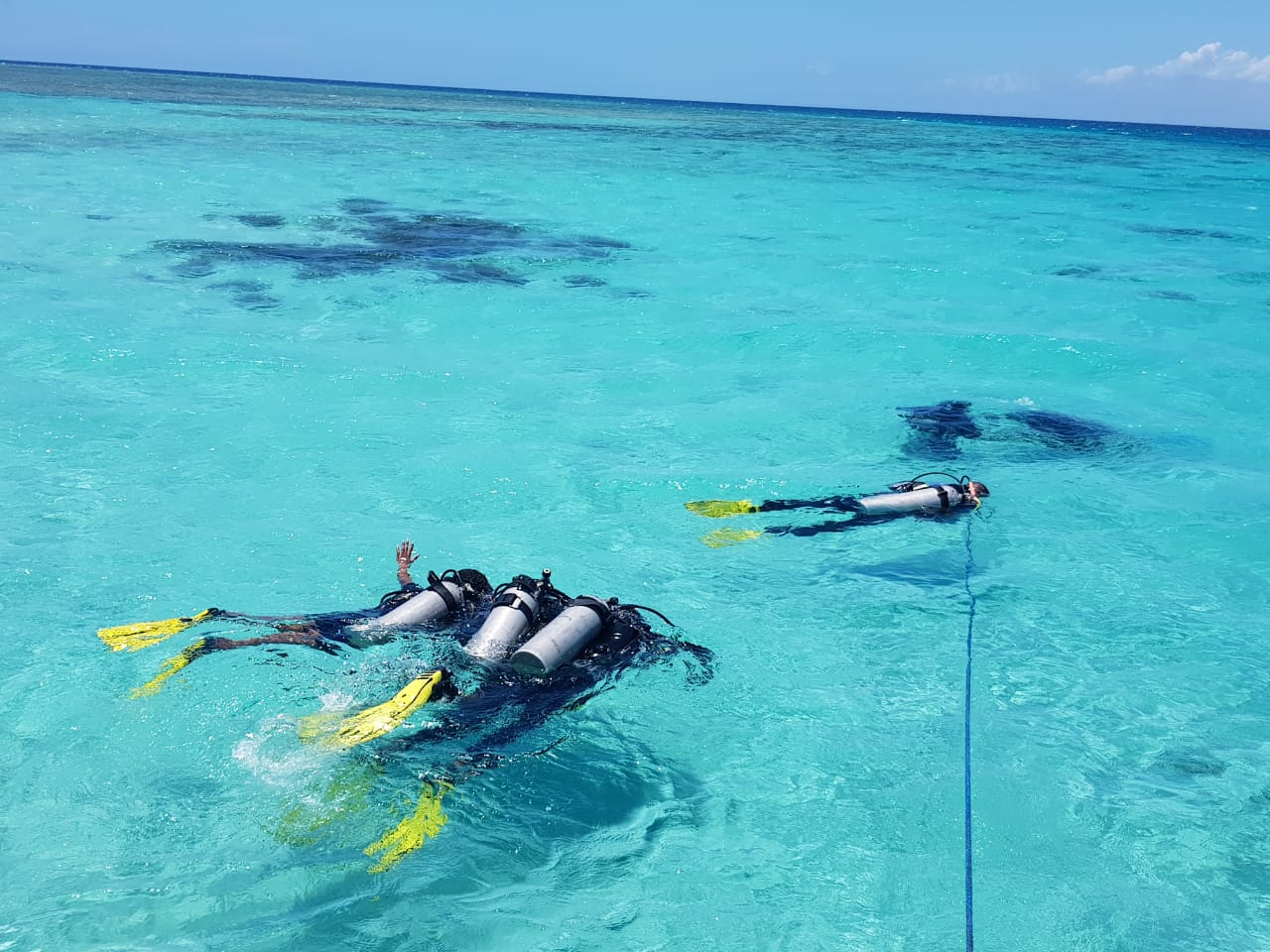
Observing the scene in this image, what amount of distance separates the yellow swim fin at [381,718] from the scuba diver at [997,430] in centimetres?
899

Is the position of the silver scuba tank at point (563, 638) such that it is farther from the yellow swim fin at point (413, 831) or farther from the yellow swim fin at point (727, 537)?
the yellow swim fin at point (727, 537)

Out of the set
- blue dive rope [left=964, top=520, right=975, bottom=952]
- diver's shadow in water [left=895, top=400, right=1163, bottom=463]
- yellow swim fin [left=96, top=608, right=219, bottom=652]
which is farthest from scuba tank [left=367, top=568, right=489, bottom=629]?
diver's shadow in water [left=895, top=400, right=1163, bottom=463]

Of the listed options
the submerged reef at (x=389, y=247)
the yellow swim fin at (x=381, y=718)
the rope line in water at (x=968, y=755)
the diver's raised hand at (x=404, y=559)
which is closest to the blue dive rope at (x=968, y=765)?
the rope line in water at (x=968, y=755)

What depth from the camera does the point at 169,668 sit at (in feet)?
26.1

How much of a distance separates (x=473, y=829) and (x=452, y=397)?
962cm

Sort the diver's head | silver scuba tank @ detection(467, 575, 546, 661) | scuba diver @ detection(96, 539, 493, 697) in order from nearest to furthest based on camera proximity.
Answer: silver scuba tank @ detection(467, 575, 546, 661)
scuba diver @ detection(96, 539, 493, 697)
the diver's head

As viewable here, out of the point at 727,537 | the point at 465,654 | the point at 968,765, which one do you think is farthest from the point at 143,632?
the point at 968,765

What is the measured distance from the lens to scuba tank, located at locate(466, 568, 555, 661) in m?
7.39

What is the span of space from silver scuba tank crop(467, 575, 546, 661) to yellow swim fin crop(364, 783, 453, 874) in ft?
3.86

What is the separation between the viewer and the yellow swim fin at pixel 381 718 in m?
6.62

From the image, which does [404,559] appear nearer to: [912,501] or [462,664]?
[462,664]

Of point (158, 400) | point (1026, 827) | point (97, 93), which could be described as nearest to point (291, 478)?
point (158, 400)

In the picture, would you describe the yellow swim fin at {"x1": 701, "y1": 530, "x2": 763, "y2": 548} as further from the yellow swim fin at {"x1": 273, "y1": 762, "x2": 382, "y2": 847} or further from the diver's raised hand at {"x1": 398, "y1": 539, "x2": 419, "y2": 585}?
the yellow swim fin at {"x1": 273, "y1": 762, "x2": 382, "y2": 847}

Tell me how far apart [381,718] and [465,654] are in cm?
96
